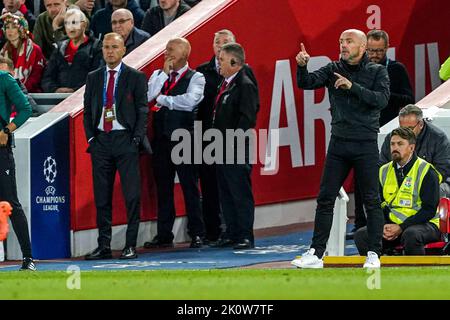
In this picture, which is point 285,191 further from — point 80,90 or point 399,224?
point 399,224

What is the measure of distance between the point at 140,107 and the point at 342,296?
4074 millimetres

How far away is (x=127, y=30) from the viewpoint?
50.7 ft

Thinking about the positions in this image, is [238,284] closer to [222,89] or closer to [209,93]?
[222,89]

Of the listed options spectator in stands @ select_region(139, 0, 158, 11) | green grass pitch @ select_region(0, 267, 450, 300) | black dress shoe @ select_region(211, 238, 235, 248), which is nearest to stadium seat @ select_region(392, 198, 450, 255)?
green grass pitch @ select_region(0, 267, 450, 300)

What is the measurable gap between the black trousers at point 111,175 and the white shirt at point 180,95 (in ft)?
2.14

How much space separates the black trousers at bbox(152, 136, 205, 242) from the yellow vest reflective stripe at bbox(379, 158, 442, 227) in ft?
8.43

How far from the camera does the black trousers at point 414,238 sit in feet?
40.0

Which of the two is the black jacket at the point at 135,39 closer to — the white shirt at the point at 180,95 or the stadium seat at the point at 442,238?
the white shirt at the point at 180,95

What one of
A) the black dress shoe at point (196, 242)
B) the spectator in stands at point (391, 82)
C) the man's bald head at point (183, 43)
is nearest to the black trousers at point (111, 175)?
the black dress shoe at point (196, 242)

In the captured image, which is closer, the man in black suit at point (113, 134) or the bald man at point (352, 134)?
the bald man at point (352, 134)

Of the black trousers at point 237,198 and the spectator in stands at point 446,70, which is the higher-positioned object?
the spectator in stands at point 446,70

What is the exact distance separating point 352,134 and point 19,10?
6437mm

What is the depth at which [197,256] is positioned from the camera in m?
13.8

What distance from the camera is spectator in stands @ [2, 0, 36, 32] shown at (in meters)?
16.9
